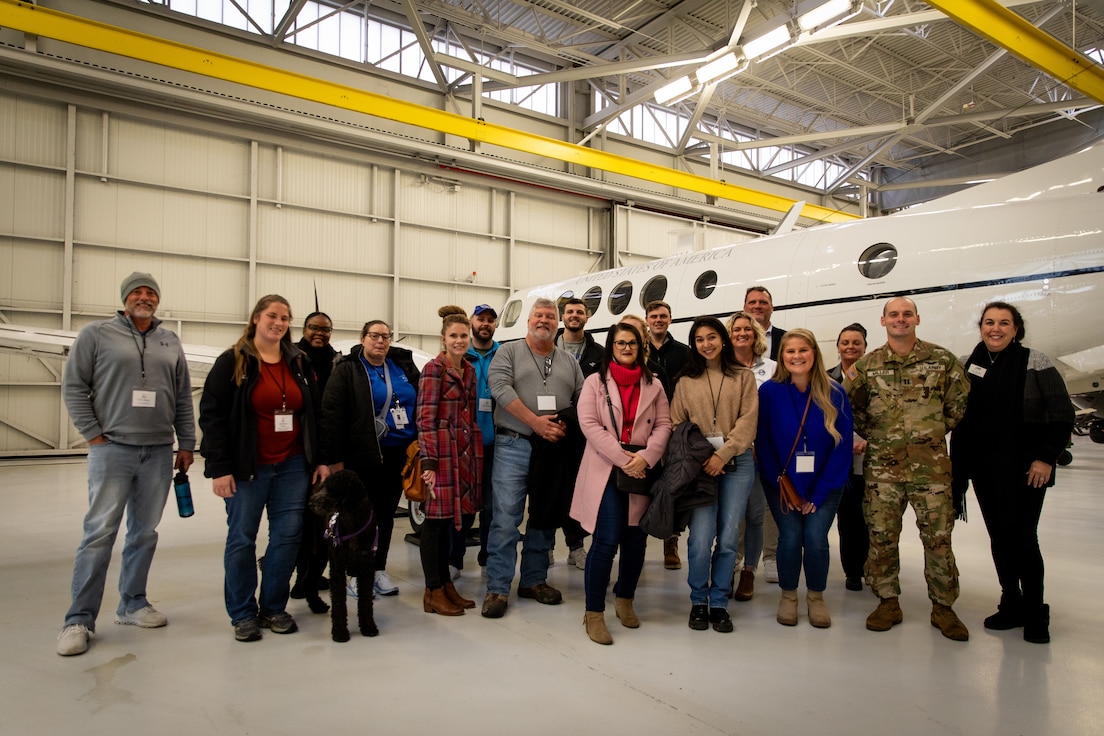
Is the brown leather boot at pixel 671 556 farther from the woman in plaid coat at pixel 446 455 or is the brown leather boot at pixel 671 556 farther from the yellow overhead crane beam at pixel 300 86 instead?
the yellow overhead crane beam at pixel 300 86

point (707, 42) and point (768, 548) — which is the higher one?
point (707, 42)

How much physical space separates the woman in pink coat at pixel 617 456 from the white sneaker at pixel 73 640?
259cm

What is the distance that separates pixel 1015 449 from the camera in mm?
3646

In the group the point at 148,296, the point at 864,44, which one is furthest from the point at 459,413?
the point at 864,44

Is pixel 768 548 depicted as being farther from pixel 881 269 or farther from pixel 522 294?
pixel 522 294

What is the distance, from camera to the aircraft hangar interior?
10.0 ft

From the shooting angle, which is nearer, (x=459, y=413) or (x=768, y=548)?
(x=459, y=413)

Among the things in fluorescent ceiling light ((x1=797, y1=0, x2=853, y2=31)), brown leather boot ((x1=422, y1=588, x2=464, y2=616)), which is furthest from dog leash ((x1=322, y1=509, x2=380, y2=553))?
fluorescent ceiling light ((x1=797, y1=0, x2=853, y2=31))

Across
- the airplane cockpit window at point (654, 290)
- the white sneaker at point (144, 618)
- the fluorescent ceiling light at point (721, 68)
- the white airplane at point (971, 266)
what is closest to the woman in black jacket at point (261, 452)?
the white sneaker at point (144, 618)

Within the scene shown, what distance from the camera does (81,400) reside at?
135 inches

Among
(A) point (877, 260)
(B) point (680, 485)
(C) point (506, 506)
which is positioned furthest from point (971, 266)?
(C) point (506, 506)

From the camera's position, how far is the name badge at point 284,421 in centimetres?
360

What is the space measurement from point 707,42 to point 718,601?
15895 mm

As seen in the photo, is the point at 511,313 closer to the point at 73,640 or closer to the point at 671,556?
the point at 671,556
